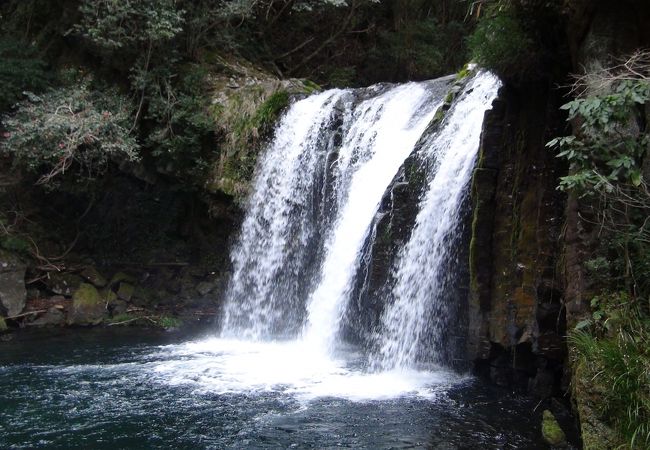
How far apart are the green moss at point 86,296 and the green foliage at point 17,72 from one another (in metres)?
3.99

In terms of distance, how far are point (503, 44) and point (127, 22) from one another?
8.50 m

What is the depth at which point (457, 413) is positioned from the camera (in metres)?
7.54

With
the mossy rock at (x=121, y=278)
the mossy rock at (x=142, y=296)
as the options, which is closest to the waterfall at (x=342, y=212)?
the mossy rock at (x=142, y=296)

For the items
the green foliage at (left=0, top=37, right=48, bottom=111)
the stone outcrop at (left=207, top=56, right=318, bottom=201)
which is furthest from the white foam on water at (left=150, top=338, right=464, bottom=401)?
the green foliage at (left=0, top=37, right=48, bottom=111)

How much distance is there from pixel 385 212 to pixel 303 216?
290 centimetres

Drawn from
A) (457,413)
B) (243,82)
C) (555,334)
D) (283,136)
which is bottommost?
(457,413)

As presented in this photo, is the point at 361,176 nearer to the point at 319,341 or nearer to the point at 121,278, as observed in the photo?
the point at 319,341

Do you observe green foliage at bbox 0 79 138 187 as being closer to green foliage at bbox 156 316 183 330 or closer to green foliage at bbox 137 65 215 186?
green foliage at bbox 137 65 215 186

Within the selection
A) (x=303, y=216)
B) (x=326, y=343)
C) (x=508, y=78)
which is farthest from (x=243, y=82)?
(x=508, y=78)

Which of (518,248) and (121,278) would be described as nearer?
(518,248)

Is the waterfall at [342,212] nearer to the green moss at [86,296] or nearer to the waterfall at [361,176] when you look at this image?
the waterfall at [361,176]

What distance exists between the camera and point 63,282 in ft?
46.5

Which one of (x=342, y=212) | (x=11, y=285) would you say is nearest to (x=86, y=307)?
(x=11, y=285)

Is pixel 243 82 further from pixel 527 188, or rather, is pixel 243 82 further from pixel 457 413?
pixel 457 413
